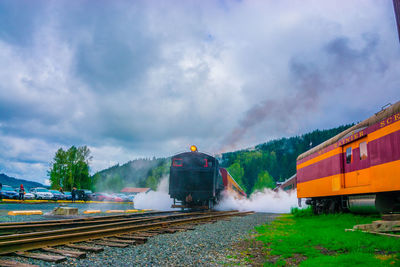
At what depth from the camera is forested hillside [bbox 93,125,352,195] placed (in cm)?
7600

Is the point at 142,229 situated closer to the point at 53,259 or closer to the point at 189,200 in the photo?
the point at 53,259

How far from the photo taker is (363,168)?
31.3ft

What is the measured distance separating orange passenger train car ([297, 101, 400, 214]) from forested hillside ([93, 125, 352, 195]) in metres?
55.0

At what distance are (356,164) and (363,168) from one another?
0.52 meters

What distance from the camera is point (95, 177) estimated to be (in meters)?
72.7

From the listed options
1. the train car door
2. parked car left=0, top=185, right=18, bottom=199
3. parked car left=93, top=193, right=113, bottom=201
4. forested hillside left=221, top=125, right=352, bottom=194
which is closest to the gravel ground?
the train car door

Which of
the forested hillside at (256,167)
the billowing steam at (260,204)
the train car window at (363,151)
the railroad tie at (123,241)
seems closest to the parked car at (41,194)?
the billowing steam at (260,204)

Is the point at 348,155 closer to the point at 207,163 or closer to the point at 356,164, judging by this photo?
the point at 356,164

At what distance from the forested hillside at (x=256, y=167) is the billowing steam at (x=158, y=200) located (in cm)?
4006

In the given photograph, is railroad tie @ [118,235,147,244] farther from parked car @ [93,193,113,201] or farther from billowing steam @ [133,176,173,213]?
parked car @ [93,193,113,201]

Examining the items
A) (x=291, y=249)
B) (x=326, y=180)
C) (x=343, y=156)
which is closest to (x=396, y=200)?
(x=343, y=156)

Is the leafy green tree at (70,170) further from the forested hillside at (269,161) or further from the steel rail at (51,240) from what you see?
the steel rail at (51,240)

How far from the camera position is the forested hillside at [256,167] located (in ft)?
249

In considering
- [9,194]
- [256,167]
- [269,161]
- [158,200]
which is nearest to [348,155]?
[158,200]
